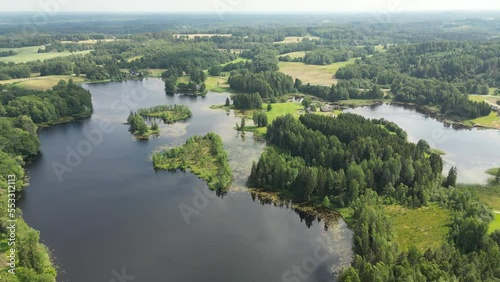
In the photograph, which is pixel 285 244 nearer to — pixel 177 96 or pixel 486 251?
pixel 486 251

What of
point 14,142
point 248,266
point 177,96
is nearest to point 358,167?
point 248,266

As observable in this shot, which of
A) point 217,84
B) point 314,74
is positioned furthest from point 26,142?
point 314,74

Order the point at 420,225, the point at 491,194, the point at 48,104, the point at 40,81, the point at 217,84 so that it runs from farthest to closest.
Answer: the point at 217,84
the point at 40,81
the point at 48,104
the point at 491,194
the point at 420,225

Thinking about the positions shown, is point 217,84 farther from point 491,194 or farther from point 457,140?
point 491,194

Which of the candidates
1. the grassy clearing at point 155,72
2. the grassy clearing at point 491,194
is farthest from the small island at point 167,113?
the grassy clearing at point 491,194

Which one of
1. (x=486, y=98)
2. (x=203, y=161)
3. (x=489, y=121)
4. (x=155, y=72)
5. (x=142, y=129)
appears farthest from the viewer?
(x=155, y=72)
